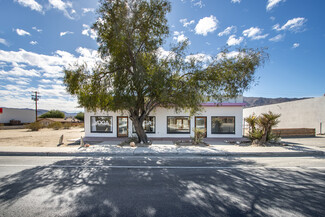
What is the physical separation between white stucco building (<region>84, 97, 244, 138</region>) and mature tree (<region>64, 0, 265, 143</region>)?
4756 mm

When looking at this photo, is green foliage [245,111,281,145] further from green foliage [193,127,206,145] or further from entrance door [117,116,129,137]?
entrance door [117,116,129,137]

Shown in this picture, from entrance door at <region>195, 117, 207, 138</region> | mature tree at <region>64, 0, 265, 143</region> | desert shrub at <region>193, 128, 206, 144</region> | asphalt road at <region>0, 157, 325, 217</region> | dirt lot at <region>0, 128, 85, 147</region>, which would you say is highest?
mature tree at <region>64, 0, 265, 143</region>

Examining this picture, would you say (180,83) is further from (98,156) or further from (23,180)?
(23,180)

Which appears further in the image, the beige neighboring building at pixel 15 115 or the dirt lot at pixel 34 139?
the beige neighboring building at pixel 15 115

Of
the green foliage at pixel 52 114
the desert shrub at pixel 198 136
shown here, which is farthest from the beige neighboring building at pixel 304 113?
the green foliage at pixel 52 114

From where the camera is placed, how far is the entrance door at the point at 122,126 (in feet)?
47.9

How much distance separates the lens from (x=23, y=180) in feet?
14.8

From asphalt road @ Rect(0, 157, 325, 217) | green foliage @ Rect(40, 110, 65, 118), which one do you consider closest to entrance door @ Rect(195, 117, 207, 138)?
asphalt road @ Rect(0, 157, 325, 217)

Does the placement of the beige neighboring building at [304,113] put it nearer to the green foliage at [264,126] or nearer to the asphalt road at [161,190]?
the green foliage at [264,126]

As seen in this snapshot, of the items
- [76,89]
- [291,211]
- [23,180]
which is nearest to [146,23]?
[76,89]

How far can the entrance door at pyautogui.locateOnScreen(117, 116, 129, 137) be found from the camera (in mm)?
14589

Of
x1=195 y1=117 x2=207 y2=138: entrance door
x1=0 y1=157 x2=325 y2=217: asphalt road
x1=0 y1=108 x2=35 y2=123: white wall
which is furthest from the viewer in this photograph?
x1=0 y1=108 x2=35 y2=123: white wall

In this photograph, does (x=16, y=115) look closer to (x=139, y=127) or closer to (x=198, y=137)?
(x=139, y=127)

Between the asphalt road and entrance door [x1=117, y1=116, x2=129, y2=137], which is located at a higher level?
entrance door [x1=117, y1=116, x2=129, y2=137]
